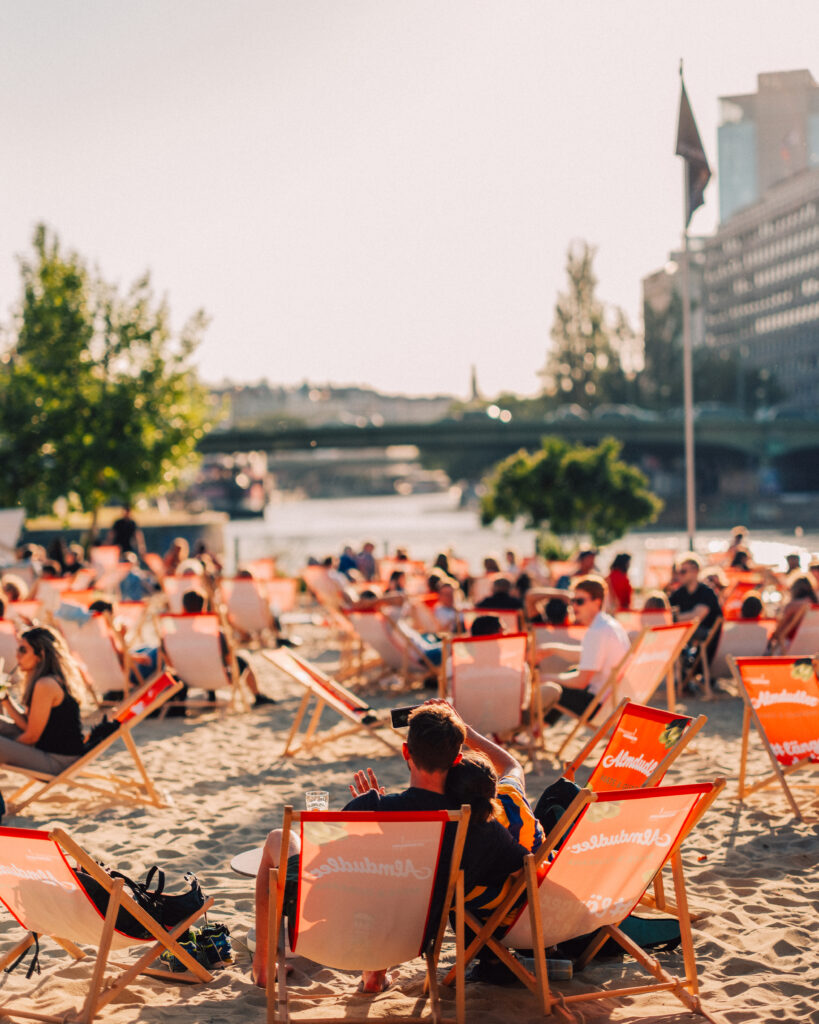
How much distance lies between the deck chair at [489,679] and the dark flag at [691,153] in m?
14.2

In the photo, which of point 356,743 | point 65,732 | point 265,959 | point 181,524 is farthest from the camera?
point 181,524

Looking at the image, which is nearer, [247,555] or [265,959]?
[265,959]

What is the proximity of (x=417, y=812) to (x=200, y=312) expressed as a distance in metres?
22.1

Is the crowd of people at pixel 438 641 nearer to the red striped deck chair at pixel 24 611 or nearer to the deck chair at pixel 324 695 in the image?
the red striped deck chair at pixel 24 611

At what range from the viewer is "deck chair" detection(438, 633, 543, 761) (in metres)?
6.68

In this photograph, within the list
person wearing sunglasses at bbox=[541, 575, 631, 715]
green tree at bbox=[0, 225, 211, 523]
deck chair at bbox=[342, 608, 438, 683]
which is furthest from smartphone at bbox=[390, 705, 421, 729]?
green tree at bbox=[0, 225, 211, 523]

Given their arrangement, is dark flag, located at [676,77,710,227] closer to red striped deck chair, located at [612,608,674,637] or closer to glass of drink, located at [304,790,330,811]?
red striped deck chair, located at [612,608,674,637]

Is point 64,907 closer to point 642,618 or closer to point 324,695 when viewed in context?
point 324,695

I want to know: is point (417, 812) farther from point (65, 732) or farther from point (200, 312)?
point (200, 312)

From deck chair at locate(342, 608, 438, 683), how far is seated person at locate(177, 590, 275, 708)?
92cm

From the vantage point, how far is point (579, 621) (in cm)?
813

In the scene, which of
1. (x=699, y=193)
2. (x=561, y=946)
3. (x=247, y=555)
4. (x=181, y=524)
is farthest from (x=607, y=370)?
(x=561, y=946)

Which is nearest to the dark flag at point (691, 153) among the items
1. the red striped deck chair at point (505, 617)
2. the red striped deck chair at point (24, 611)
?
the red striped deck chair at point (505, 617)

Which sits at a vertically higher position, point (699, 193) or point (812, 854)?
point (699, 193)
